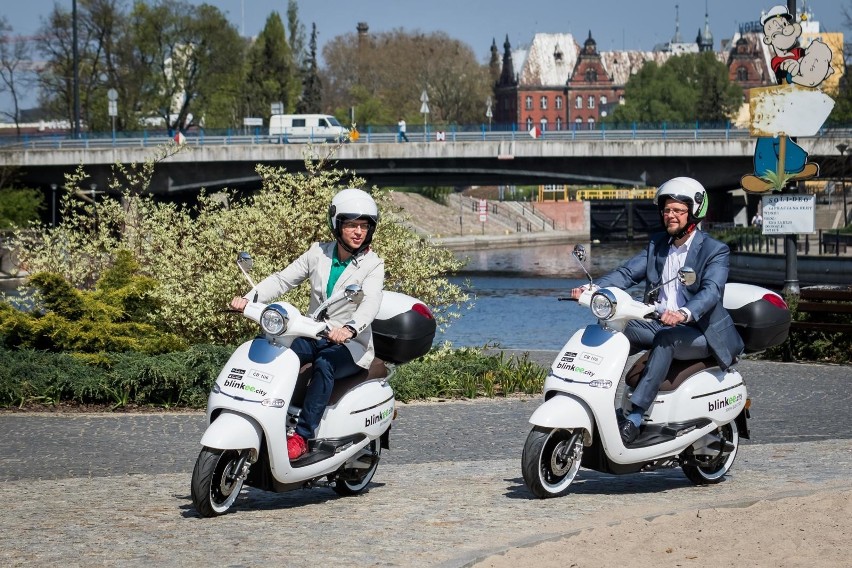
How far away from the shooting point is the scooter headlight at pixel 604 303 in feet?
26.0

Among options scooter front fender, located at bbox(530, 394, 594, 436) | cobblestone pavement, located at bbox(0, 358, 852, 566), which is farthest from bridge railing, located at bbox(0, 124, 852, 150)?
scooter front fender, located at bbox(530, 394, 594, 436)

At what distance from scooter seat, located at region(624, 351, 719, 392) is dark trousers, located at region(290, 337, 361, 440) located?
5.55 feet

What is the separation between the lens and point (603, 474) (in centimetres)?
905

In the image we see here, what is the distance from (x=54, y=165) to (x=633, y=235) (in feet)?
155

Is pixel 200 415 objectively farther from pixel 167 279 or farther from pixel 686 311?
pixel 686 311

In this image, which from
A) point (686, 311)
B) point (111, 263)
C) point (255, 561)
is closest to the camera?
point (255, 561)

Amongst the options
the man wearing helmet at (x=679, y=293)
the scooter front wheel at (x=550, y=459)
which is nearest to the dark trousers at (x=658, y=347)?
the man wearing helmet at (x=679, y=293)

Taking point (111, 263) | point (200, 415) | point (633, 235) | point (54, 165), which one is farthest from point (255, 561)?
point (633, 235)

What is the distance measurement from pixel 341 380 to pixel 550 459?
1.23 m

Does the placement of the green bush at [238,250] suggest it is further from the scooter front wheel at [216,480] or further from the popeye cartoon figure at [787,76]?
the scooter front wheel at [216,480]

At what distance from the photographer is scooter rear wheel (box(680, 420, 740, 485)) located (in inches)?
337

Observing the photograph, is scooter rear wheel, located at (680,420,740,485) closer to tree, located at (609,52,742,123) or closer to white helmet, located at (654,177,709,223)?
white helmet, located at (654,177,709,223)

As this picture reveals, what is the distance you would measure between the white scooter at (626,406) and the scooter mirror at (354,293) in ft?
3.77

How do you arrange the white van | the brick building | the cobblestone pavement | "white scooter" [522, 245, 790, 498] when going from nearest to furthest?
1. the cobblestone pavement
2. "white scooter" [522, 245, 790, 498]
3. the white van
4. the brick building
